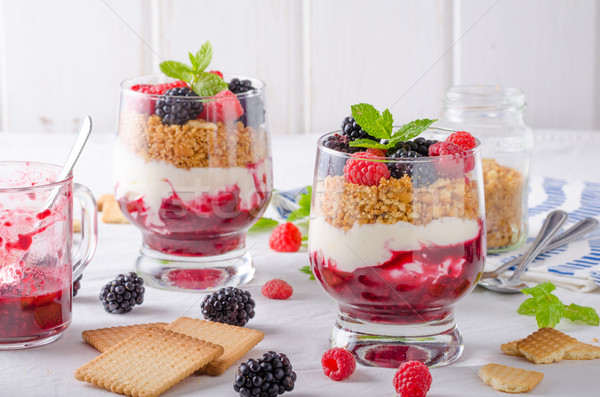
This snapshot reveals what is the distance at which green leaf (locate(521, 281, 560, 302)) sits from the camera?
1416 millimetres

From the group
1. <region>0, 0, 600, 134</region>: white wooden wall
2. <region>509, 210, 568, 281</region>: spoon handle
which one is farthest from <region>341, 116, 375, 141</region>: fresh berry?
<region>0, 0, 600, 134</region>: white wooden wall

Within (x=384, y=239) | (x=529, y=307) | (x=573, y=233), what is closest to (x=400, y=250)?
(x=384, y=239)

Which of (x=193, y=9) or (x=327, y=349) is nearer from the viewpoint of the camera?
(x=327, y=349)

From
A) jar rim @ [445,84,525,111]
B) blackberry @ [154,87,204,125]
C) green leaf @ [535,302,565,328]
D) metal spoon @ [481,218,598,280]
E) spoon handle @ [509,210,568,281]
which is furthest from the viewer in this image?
jar rim @ [445,84,525,111]

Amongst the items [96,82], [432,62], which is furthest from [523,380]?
[96,82]

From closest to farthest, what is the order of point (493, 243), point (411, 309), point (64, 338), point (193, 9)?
point (411, 309) < point (64, 338) < point (493, 243) < point (193, 9)

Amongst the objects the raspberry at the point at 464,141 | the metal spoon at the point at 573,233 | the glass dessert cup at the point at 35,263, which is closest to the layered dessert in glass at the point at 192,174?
the glass dessert cup at the point at 35,263

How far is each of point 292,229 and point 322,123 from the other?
145cm

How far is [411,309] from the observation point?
1.21 meters

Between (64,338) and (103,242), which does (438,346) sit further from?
(103,242)

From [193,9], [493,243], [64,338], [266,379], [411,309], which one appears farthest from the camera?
[193,9]

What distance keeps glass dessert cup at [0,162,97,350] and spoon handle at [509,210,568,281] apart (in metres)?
0.79

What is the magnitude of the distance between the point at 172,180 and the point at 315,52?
1687 mm

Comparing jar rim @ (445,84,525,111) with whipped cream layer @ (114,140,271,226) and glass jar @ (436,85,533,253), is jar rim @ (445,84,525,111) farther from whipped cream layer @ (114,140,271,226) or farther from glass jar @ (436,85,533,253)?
whipped cream layer @ (114,140,271,226)
